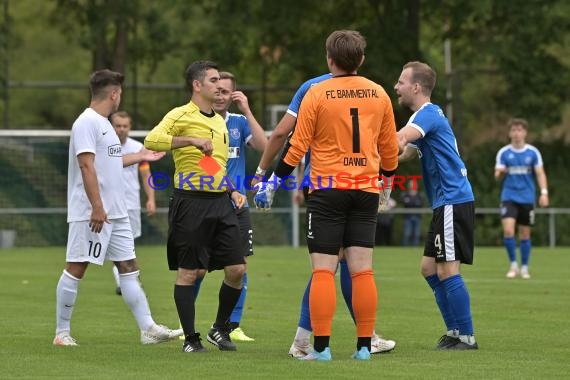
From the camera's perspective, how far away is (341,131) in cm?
862

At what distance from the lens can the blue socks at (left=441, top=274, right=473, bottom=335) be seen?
9.80 metres

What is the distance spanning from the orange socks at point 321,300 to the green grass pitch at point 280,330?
26cm

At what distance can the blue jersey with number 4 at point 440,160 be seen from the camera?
31.7 ft

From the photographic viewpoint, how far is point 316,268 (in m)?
8.67

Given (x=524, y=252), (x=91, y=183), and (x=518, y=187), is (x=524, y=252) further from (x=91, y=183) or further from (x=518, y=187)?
(x=91, y=183)

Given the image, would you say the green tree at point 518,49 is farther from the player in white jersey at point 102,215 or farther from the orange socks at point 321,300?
the orange socks at point 321,300

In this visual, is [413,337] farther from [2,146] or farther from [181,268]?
[2,146]

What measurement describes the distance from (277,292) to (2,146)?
14246 mm

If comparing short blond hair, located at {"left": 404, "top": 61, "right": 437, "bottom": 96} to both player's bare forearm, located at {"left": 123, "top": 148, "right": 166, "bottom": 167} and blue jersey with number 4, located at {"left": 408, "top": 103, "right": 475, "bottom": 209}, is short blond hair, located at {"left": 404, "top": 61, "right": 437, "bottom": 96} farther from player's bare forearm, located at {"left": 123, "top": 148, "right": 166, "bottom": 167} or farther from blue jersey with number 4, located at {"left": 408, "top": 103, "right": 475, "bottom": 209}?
player's bare forearm, located at {"left": 123, "top": 148, "right": 166, "bottom": 167}

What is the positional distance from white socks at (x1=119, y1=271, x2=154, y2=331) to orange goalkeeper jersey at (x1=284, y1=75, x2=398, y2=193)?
2.10m

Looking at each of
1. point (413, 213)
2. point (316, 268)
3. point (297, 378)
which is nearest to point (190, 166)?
point (316, 268)

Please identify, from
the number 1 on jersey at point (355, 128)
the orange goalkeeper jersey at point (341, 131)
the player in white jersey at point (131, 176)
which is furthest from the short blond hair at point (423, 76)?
the player in white jersey at point (131, 176)

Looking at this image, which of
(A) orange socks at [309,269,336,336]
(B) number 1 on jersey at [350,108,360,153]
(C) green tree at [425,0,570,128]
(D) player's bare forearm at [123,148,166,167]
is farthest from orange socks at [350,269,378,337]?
(C) green tree at [425,0,570,128]

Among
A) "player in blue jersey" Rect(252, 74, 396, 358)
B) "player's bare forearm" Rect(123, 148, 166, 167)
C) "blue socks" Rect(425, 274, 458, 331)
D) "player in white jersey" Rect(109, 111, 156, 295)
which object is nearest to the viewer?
"player in blue jersey" Rect(252, 74, 396, 358)
